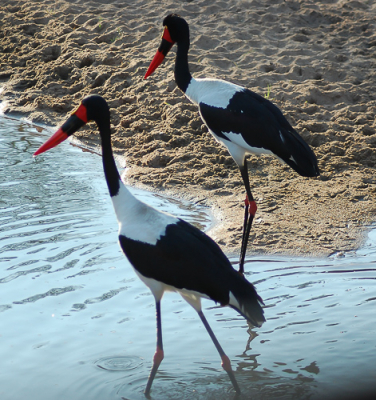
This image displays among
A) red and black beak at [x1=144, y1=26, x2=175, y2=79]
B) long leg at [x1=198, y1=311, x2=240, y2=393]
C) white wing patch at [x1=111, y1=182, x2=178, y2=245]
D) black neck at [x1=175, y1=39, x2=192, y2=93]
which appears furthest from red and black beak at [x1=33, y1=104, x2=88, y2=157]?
red and black beak at [x1=144, y1=26, x2=175, y2=79]

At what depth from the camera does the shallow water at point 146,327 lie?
129 inches

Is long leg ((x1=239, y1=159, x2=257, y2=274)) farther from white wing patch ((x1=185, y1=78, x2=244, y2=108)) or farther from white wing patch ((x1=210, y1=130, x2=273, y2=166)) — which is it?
white wing patch ((x1=185, y1=78, x2=244, y2=108))

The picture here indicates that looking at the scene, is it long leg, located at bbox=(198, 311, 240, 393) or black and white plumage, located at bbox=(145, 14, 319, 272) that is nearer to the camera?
long leg, located at bbox=(198, 311, 240, 393)

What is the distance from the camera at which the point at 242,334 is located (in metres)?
3.71

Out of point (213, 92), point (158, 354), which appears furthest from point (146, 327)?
point (213, 92)

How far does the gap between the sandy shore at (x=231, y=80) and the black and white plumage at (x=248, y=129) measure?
54 centimetres

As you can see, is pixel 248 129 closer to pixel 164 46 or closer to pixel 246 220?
pixel 246 220

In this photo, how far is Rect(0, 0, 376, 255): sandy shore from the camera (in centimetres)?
527

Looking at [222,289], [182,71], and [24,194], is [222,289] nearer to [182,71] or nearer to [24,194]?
[182,71]

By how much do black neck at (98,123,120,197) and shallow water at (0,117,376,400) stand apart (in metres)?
0.87

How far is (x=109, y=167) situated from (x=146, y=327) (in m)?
1.00

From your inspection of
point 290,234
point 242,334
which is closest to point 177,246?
point 242,334

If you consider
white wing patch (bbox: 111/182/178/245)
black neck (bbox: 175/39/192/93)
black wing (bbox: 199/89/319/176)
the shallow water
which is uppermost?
black neck (bbox: 175/39/192/93)

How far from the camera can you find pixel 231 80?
23.2 ft
